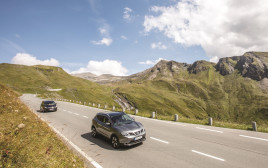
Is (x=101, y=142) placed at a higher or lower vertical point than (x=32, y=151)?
lower

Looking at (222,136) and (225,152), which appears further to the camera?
(222,136)

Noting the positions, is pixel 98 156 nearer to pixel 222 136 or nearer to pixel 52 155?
pixel 52 155

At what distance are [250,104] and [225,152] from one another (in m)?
187

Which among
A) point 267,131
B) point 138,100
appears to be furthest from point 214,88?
point 267,131

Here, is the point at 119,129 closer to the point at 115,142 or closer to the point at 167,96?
the point at 115,142

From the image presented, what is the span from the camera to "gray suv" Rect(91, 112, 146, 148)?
339 inches

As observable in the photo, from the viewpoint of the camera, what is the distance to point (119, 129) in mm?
8992

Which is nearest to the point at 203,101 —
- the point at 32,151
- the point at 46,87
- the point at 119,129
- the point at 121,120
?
the point at 46,87

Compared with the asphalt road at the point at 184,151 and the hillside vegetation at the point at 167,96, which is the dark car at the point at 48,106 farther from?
the hillside vegetation at the point at 167,96

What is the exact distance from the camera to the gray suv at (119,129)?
862 centimetres

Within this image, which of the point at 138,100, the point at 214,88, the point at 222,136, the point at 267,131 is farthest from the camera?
the point at 214,88

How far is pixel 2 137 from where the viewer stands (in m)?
7.96

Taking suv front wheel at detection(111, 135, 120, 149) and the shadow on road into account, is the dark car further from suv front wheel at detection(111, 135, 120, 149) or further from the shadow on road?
suv front wheel at detection(111, 135, 120, 149)

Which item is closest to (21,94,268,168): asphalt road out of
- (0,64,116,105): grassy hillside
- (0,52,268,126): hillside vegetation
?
(0,64,116,105): grassy hillside
